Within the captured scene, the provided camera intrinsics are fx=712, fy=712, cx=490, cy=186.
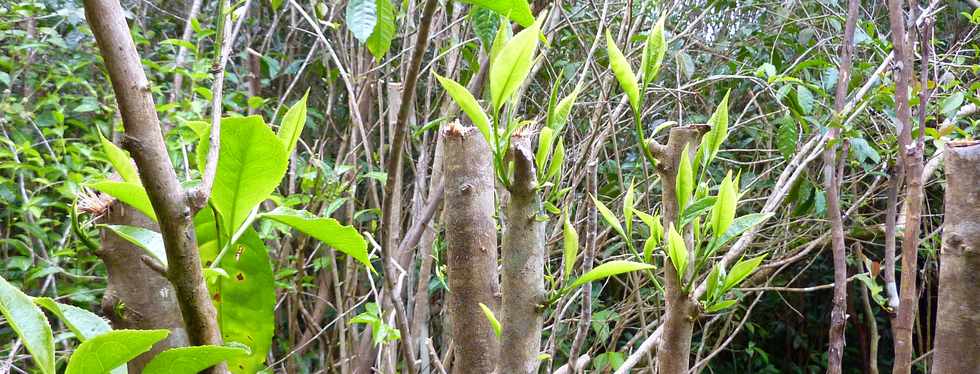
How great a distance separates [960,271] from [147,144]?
0.52 meters

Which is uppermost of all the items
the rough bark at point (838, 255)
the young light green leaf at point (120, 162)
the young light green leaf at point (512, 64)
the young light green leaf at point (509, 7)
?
the young light green leaf at point (509, 7)

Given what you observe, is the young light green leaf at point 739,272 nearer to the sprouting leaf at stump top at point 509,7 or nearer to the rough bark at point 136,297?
the sprouting leaf at stump top at point 509,7

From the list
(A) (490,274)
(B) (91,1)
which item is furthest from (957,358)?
(B) (91,1)

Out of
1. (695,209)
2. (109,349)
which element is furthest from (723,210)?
(109,349)

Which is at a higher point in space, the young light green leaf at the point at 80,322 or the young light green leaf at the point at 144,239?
the young light green leaf at the point at 144,239

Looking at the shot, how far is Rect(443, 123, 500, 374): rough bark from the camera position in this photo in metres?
0.54

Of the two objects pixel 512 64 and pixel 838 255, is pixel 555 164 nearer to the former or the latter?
pixel 512 64

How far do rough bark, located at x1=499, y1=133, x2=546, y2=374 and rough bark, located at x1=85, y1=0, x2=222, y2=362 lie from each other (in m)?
0.16

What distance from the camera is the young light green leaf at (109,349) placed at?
337mm

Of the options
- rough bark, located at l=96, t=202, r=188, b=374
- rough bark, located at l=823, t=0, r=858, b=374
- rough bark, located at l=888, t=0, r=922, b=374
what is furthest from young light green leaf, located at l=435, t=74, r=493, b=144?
rough bark, located at l=823, t=0, r=858, b=374

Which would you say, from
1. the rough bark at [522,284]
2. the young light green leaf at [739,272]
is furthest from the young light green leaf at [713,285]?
the rough bark at [522,284]

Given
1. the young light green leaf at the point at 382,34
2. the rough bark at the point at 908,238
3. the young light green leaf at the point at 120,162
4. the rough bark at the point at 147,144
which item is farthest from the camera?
the rough bark at the point at 908,238

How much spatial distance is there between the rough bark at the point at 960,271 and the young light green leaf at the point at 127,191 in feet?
1.69

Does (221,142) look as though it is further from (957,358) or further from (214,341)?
(957,358)
